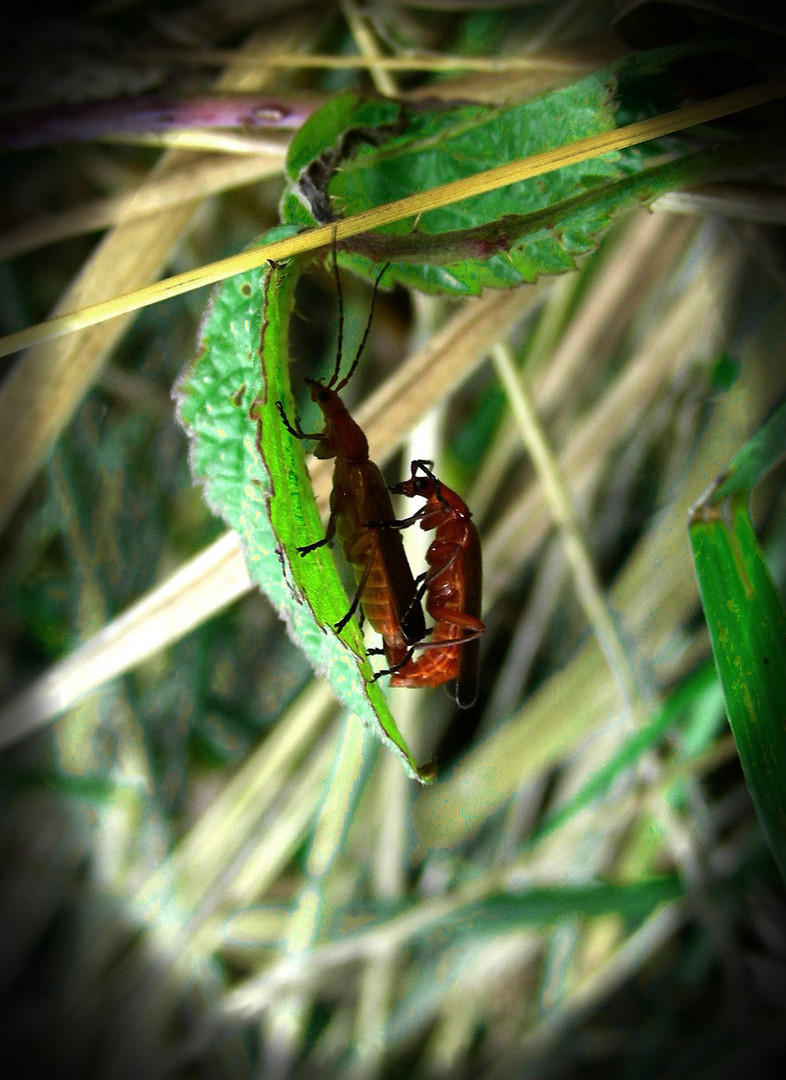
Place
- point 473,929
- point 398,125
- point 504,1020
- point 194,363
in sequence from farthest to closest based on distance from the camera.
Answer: point 504,1020 → point 473,929 → point 398,125 → point 194,363

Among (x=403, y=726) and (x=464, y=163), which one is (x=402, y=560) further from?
(x=403, y=726)

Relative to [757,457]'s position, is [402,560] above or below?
above

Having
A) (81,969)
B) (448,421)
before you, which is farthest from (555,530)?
(81,969)

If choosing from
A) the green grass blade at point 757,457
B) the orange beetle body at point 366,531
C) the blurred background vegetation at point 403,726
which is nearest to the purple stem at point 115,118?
the blurred background vegetation at point 403,726

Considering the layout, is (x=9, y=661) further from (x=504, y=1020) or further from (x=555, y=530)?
(x=504, y=1020)

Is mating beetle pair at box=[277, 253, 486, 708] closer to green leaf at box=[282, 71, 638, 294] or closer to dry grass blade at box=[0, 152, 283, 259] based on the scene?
green leaf at box=[282, 71, 638, 294]

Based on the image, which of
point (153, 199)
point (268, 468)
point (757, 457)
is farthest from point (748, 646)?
point (153, 199)

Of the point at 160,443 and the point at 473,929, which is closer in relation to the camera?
the point at 473,929
